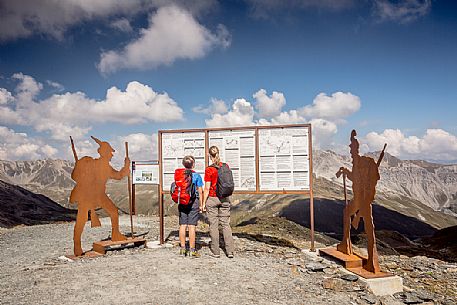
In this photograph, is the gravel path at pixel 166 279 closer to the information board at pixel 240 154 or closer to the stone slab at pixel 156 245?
the stone slab at pixel 156 245

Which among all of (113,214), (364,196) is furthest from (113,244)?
(364,196)

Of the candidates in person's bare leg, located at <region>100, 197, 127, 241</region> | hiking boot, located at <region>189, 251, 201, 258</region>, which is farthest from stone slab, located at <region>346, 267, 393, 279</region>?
person's bare leg, located at <region>100, 197, 127, 241</region>

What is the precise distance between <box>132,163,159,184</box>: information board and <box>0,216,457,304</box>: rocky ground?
228 cm

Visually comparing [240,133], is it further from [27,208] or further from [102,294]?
[27,208]

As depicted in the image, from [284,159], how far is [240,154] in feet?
4.70

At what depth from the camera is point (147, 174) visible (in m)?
11.4

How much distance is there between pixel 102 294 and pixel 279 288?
349cm

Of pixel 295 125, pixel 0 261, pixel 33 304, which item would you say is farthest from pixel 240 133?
pixel 0 261

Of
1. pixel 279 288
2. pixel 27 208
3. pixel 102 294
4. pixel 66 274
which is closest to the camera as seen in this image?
pixel 102 294

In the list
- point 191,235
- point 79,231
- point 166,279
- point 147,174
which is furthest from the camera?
point 147,174

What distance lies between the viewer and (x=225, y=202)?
30.2ft

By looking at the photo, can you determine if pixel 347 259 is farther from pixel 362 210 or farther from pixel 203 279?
pixel 203 279

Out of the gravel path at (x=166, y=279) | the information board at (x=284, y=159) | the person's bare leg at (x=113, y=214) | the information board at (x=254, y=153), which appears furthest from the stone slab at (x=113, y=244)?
the information board at (x=284, y=159)

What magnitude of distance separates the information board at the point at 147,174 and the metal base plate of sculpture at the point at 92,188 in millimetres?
948
